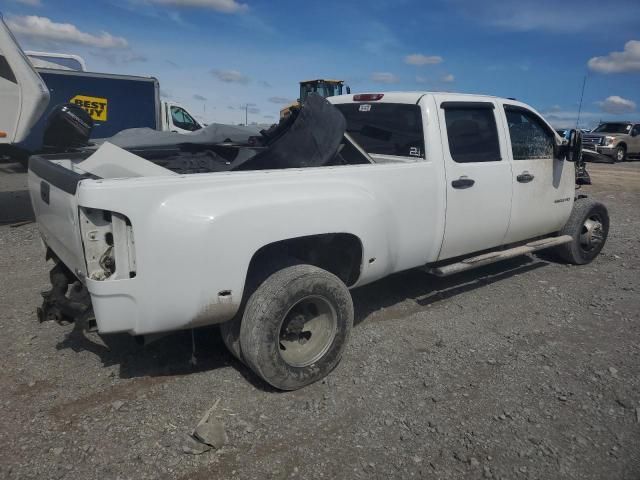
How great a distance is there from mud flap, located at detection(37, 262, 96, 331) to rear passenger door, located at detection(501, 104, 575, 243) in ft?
12.1

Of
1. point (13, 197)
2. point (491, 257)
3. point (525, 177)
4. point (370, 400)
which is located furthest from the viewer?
point (13, 197)

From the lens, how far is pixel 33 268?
5.46 m

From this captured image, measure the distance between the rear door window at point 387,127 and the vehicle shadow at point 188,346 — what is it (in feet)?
4.54

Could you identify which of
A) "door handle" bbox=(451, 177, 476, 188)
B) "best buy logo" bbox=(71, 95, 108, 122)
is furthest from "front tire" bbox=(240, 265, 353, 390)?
"best buy logo" bbox=(71, 95, 108, 122)

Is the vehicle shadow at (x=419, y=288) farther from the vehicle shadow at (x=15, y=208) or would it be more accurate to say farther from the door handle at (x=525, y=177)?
the vehicle shadow at (x=15, y=208)

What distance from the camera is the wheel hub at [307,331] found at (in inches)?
127

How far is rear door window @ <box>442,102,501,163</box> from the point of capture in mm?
4234

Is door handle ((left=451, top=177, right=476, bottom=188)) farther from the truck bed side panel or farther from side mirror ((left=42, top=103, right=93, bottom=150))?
side mirror ((left=42, top=103, right=93, bottom=150))

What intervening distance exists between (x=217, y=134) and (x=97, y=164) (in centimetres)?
204

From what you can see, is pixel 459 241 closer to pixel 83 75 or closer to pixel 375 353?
A: pixel 375 353

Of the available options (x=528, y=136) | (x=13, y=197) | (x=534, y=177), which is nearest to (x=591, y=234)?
(x=534, y=177)

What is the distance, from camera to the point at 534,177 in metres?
4.91

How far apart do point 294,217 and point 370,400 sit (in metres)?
1.23

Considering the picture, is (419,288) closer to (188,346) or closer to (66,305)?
(188,346)
